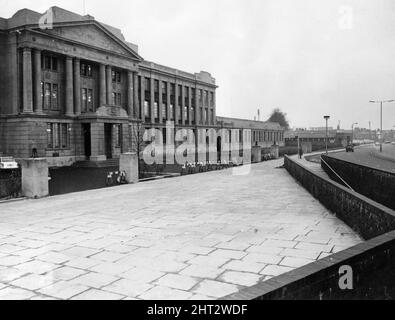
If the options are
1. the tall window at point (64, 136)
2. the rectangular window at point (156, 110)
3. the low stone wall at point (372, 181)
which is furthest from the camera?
the rectangular window at point (156, 110)

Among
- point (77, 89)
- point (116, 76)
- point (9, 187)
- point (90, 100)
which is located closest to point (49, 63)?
point (77, 89)

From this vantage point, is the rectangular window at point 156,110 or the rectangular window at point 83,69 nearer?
the rectangular window at point 83,69

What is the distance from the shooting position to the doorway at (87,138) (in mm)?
40156

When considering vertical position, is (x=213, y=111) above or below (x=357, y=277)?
above

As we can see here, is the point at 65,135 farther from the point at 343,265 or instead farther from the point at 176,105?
the point at 343,265

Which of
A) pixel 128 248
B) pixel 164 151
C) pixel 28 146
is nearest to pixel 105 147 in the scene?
pixel 28 146

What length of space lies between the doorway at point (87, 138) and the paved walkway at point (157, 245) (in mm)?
27866

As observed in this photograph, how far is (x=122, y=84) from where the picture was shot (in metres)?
48.5

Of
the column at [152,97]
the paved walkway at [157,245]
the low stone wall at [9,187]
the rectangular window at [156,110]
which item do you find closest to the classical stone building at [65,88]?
the column at [152,97]

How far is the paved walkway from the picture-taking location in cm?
526

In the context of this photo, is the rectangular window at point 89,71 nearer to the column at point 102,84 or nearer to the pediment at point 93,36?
the column at point 102,84
